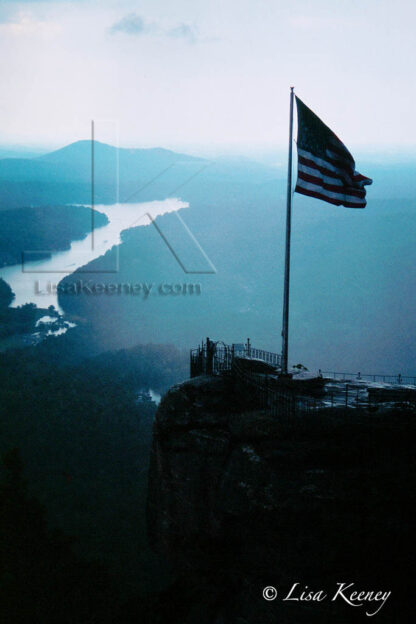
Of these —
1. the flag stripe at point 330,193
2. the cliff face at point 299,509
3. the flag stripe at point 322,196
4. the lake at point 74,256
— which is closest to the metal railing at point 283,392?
the cliff face at point 299,509

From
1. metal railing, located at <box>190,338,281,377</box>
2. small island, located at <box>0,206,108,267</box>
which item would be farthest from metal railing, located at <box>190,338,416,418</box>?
small island, located at <box>0,206,108,267</box>

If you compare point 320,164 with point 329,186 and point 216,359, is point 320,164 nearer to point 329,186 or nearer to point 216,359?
point 329,186

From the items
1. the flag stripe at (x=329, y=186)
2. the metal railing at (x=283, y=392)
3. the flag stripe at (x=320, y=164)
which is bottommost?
the metal railing at (x=283, y=392)

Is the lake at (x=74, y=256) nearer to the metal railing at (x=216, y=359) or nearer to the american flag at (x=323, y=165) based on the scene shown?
the metal railing at (x=216, y=359)

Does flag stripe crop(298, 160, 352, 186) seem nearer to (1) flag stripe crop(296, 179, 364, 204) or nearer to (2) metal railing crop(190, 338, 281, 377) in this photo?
(1) flag stripe crop(296, 179, 364, 204)

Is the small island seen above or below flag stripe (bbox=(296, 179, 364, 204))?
above

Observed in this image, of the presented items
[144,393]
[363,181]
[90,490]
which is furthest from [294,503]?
[144,393]

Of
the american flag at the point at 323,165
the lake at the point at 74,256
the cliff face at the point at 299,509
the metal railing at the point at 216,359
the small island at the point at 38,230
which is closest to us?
the cliff face at the point at 299,509
